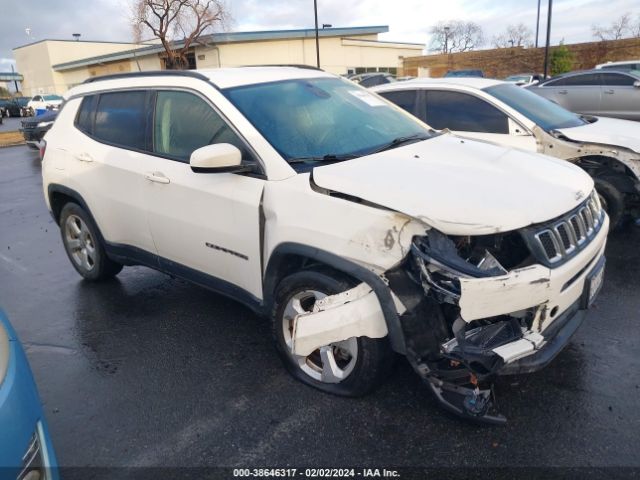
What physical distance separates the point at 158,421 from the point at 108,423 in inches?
11.8

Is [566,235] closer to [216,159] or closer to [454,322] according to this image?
[454,322]

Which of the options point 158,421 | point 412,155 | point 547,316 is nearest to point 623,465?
point 547,316

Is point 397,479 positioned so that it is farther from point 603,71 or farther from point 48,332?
point 603,71

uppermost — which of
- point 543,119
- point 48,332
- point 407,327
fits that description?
point 543,119

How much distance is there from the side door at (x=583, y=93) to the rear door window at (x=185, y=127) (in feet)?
39.3

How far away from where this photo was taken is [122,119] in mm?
4281

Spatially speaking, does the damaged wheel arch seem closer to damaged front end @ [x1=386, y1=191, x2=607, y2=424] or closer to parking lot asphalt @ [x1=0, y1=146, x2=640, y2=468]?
damaged front end @ [x1=386, y1=191, x2=607, y2=424]

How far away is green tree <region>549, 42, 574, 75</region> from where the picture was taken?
31094 mm

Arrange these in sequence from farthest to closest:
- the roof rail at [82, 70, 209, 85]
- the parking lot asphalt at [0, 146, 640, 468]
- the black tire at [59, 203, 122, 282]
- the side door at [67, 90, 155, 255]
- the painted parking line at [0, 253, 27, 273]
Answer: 1. the painted parking line at [0, 253, 27, 273]
2. the black tire at [59, 203, 122, 282]
3. the side door at [67, 90, 155, 255]
4. the roof rail at [82, 70, 209, 85]
5. the parking lot asphalt at [0, 146, 640, 468]

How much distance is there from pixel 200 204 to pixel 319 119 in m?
1.02

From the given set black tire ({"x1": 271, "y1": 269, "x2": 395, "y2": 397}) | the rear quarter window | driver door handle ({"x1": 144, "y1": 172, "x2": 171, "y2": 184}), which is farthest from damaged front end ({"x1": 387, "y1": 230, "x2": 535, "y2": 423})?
the rear quarter window

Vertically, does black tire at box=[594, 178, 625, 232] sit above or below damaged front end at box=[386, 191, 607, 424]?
below

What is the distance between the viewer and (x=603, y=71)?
506 inches

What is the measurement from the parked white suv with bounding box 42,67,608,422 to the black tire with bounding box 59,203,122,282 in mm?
518
